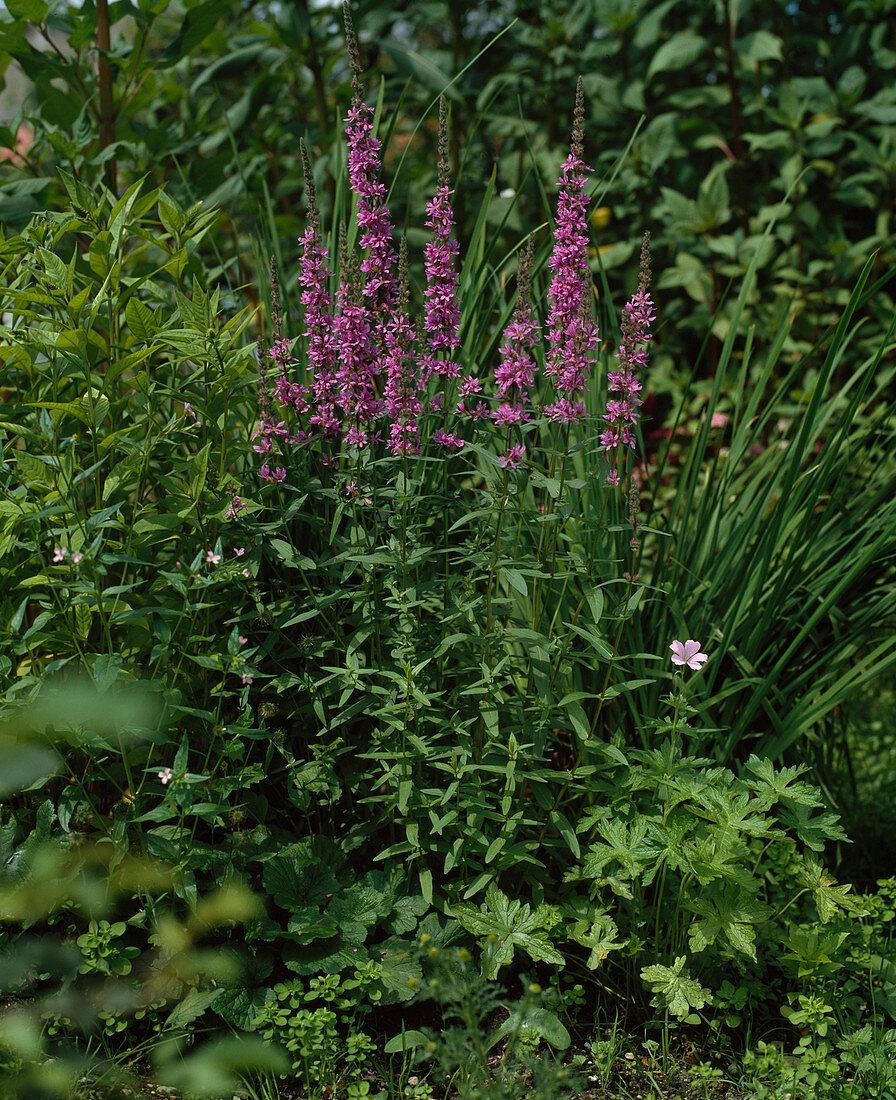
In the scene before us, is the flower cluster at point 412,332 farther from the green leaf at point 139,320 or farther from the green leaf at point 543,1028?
the green leaf at point 543,1028

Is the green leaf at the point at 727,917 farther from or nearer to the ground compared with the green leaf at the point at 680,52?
nearer to the ground

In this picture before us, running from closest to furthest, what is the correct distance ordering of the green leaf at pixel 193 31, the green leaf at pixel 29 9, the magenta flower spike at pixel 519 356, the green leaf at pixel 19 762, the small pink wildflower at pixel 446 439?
the green leaf at pixel 19 762 → the magenta flower spike at pixel 519 356 → the small pink wildflower at pixel 446 439 → the green leaf at pixel 29 9 → the green leaf at pixel 193 31

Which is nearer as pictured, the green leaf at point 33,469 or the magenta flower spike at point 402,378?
the magenta flower spike at point 402,378

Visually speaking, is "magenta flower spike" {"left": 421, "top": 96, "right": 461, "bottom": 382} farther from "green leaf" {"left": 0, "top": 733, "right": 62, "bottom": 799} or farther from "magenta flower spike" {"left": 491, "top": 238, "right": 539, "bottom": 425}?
"green leaf" {"left": 0, "top": 733, "right": 62, "bottom": 799}

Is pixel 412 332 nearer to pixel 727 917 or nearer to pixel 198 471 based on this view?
pixel 198 471

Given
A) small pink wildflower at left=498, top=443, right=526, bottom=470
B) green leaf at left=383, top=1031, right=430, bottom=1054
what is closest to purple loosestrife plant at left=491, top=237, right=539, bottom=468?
small pink wildflower at left=498, top=443, right=526, bottom=470

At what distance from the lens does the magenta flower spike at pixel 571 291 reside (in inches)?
67.3

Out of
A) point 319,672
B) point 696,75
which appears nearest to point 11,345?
point 319,672

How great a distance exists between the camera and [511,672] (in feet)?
6.64

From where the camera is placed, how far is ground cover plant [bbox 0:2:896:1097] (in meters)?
1.71

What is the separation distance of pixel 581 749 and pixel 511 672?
222 millimetres

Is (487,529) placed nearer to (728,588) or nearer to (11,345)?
(728,588)

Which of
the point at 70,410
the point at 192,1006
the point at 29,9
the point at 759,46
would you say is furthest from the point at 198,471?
the point at 759,46

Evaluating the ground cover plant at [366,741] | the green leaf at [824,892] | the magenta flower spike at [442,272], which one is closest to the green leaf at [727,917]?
the ground cover plant at [366,741]
